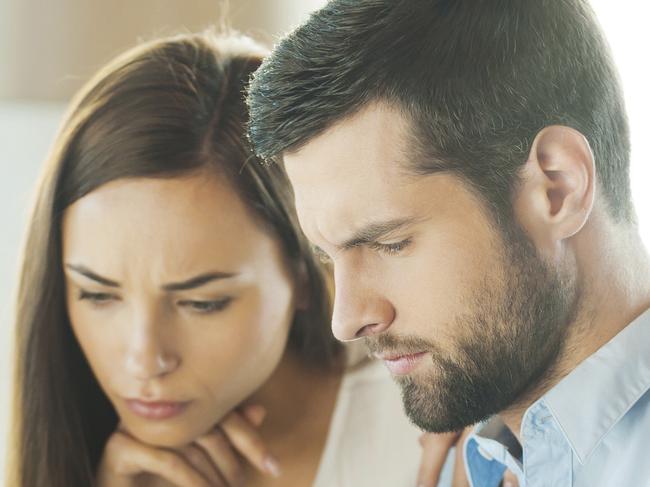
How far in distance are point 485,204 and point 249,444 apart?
1.80 feet

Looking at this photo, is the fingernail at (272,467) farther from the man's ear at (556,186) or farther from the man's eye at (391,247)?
the man's ear at (556,186)

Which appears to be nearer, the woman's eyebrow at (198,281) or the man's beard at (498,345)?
the man's beard at (498,345)

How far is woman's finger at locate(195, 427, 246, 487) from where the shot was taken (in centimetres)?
139

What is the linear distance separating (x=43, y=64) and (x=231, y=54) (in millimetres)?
679

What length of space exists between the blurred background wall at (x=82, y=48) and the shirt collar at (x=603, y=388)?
2.60 ft

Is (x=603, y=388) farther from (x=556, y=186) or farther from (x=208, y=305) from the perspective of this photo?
(x=208, y=305)

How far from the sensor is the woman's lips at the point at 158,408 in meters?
1.32

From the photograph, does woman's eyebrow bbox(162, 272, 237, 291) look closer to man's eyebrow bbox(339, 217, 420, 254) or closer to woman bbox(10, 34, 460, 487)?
woman bbox(10, 34, 460, 487)

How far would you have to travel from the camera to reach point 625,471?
98 cm

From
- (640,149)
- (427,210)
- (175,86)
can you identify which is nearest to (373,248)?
(427,210)

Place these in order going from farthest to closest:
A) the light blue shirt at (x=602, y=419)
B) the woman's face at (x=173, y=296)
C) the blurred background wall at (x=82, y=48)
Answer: the blurred background wall at (x=82, y=48), the woman's face at (x=173, y=296), the light blue shirt at (x=602, y=419)

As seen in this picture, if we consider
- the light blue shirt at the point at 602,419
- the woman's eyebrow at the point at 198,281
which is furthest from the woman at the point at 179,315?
the light blue shirt at the point at 602,419

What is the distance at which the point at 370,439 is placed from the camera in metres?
1.39

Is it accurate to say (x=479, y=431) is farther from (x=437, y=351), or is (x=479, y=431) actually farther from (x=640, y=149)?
(x=640, y=149)
